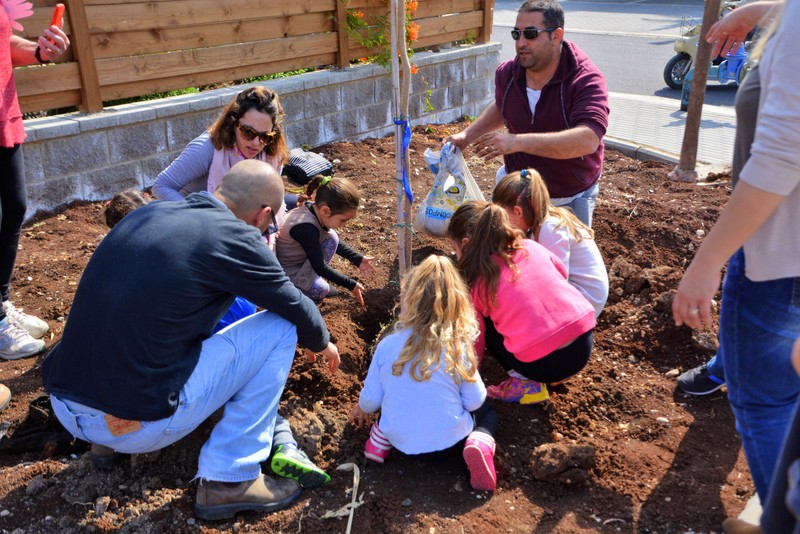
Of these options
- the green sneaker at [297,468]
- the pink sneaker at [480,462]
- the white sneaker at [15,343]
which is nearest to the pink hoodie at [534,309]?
the pink sneaker at [480,462]

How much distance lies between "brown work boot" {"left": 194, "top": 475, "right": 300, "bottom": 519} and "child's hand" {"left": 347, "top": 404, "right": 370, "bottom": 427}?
452mm

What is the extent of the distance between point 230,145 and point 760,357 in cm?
273

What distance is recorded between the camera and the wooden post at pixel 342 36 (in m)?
7.06

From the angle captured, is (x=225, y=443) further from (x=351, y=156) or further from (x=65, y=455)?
(x=351, y=156)

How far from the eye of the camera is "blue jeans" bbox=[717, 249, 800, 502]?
1960 mm

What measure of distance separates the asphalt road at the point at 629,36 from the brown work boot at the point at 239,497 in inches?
396

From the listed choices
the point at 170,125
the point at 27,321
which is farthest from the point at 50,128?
the point at 27,321

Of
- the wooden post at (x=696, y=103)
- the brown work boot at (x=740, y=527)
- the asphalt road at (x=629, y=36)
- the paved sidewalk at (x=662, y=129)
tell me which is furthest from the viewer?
the asphalt road at (x=629, y=36)

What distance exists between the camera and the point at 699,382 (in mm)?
3420

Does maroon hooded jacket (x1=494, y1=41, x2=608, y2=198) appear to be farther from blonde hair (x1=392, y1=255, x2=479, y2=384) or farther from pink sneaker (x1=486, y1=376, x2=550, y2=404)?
blonde hair (x1=392, y1=255, x2=479, y2=384)

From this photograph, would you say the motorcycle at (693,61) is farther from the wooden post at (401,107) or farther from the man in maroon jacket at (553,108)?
the wooden post at (401,107)

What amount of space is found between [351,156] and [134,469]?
4434 mm

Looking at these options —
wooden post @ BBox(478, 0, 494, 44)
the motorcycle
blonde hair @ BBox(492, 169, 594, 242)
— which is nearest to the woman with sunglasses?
blonde hair @ BBox(492, 169, 594, 242)

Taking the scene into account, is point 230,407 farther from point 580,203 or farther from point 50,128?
point 50,128
